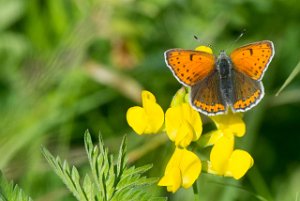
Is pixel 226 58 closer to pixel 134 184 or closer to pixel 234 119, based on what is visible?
pixel 234 119

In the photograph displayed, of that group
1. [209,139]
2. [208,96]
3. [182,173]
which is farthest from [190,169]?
[208,96]

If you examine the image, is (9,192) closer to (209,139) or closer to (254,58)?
(209,139)

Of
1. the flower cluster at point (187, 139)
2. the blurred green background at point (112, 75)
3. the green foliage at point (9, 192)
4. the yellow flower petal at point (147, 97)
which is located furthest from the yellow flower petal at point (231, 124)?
the blurred green background at point (112, 75)

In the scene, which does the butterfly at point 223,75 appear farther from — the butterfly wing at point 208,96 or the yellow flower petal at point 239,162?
the yellow flower petal at point 239,162

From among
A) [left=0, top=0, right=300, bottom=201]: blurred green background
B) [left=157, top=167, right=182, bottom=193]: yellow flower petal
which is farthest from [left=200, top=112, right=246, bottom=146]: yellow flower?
[left=0, top=0, right=300, bottom=201]: blurred green background

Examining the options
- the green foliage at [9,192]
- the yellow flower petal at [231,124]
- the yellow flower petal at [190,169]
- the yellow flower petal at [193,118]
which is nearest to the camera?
the green foliage at [9,192]

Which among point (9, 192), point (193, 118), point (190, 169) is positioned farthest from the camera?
point (193, 118)

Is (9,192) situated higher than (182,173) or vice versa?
(9,192)

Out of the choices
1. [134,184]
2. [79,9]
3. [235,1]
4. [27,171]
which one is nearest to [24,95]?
[27,171]
